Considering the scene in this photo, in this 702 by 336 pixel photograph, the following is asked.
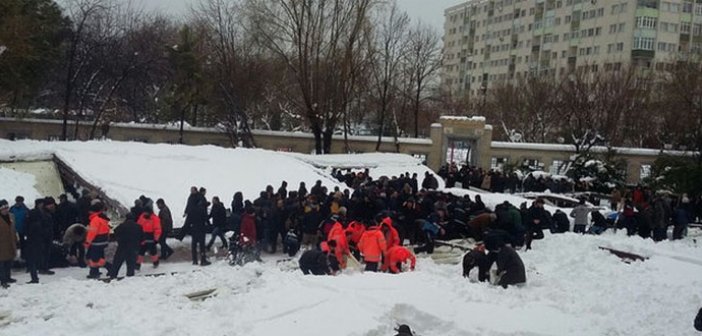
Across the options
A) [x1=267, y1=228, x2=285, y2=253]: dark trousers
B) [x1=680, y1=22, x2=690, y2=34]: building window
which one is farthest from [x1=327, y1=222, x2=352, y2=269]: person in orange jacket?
[x1=680, y1=22, x2=690, y2=34]: building window

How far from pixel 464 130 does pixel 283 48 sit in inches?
446

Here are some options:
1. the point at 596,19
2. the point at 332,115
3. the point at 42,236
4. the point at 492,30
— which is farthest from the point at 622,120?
the point at 492,30

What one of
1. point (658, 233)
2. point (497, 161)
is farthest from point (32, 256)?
point (497, 161)

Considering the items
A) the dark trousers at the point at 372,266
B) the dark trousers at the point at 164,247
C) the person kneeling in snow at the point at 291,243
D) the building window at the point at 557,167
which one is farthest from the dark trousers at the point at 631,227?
the building window at the point at 557,167

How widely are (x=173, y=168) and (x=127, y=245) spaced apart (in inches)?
389

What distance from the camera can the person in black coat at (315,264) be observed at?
41.7 feet

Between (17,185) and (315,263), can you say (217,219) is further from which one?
(17,185)

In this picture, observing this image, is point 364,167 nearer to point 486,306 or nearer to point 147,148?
point 147,148

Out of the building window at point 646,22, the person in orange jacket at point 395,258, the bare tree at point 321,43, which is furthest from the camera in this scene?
the building window at point 646,22

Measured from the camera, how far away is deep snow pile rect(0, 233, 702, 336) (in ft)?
31.6

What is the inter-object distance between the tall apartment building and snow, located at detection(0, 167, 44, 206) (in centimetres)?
4522

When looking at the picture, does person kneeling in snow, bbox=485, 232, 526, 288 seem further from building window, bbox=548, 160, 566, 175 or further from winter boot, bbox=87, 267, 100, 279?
building window, bbox=548, 160, 566, 175

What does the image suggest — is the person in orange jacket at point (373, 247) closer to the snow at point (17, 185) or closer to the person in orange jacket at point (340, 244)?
the person in orange jacket at point (340, 244)

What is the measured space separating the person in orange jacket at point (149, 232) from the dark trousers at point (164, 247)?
36 centimetres
